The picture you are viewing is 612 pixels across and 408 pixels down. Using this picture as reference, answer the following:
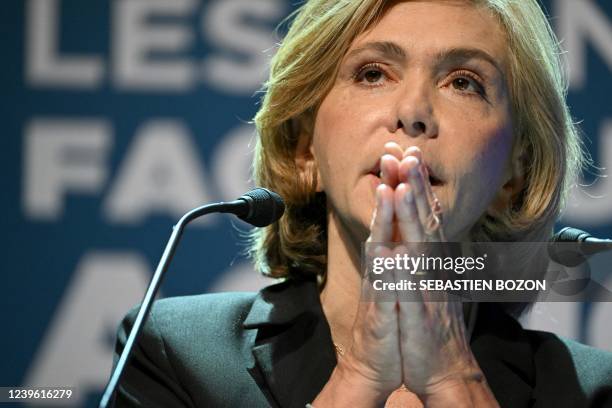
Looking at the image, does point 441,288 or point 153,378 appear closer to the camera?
point 441,288

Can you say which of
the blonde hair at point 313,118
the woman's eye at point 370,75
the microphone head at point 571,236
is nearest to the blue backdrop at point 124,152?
the blonde hair at point 313,118

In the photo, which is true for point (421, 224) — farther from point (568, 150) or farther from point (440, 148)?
point (568, 150)

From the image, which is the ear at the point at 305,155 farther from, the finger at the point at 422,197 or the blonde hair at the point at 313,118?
the finger at the point at 422,197

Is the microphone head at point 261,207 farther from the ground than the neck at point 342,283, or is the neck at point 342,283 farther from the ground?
the microphone head at point 261,207

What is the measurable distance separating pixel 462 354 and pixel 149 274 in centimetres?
155

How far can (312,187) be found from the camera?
2.13m

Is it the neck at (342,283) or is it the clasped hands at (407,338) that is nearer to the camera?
the clasped hands at (407,338)

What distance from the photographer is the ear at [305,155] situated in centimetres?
211

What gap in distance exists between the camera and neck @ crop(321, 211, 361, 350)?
2.00 m

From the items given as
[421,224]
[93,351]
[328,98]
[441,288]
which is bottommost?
[93,351]

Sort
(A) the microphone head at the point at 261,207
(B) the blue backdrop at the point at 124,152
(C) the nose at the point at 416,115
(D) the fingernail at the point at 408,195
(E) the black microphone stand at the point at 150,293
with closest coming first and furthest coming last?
(E) the black microphone stand at the point at 150,293 < (D) the fingernail at the point at 408,195 < (A) the microphone head at the point at 261,207 < (C) the nose at the point at 416,115 < (B) the blue backdrop at the point at 124,152

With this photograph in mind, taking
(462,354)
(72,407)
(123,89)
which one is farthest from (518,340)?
(123,89)

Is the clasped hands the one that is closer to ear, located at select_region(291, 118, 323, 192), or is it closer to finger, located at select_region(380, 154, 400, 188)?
finger, located at select_region(380, 154, 400, 188)

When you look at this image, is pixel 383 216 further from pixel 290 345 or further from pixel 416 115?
pixel 290 345
